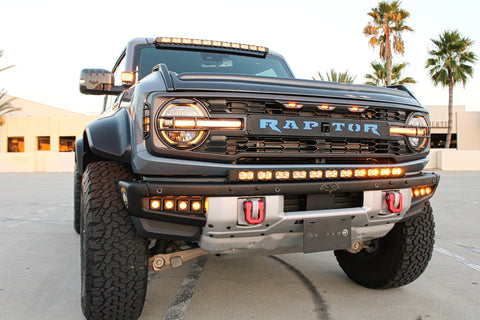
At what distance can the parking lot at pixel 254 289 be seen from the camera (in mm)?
2580

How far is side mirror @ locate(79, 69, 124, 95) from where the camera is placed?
3053 millimetres

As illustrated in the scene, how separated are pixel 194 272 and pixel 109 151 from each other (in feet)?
5.42

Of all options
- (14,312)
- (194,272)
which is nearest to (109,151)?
(14,312)

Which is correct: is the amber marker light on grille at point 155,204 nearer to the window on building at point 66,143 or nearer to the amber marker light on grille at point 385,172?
the amber marker light on grille at point 385,172

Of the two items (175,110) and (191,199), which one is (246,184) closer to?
(191,199)

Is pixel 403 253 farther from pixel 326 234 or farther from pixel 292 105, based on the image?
pixel 292 105

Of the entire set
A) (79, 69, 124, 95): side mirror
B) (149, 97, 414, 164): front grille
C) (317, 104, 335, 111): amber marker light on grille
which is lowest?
(149, 97, 414, 164): front grille

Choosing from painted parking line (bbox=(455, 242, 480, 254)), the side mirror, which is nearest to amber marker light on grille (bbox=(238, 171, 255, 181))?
the side mirror

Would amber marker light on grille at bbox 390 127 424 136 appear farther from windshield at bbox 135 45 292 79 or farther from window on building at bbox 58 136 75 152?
window on building at bbox 58 136 75 152

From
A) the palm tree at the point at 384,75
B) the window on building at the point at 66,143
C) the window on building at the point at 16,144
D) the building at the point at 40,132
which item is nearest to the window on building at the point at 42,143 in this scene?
the building at the point at 40,132

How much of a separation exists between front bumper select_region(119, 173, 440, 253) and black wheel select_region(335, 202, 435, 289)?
1.57 ft

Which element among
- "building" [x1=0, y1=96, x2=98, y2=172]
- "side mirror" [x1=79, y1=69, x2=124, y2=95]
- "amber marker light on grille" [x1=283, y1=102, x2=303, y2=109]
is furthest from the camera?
"building" [x1=0, y1=96, x2=98, y2=172]

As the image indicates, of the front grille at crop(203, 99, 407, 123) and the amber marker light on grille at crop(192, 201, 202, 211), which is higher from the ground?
the front grille at crop(203, 99, 407, 123)

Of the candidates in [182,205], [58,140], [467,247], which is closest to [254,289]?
[182,205]
